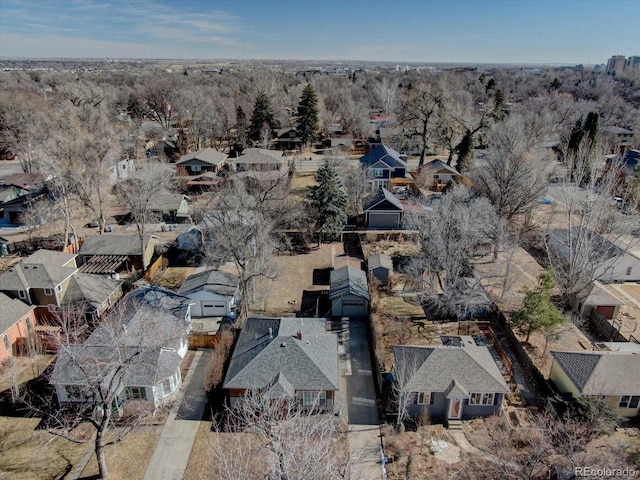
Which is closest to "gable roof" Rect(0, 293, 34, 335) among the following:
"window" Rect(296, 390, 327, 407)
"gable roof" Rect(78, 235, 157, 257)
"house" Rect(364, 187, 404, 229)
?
"gable roof" Rect(78, 235, 157, 257)

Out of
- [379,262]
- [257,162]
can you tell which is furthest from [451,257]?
[257,162]

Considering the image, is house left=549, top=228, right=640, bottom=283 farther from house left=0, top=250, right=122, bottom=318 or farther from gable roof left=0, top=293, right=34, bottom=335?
gable roof left=0, top=293, right=34, bottom=335

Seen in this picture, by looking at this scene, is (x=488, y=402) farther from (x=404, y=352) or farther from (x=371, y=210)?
(x=371, y=210)

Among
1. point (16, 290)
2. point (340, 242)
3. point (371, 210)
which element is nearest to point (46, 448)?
point (16, 290)

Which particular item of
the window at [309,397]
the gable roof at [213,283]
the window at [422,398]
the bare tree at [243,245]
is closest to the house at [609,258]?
the window at [422,398]

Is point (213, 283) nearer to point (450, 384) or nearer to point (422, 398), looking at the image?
point (422, 398)

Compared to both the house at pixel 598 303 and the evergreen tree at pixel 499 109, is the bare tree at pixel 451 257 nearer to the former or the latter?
the house at pixel 598 303
